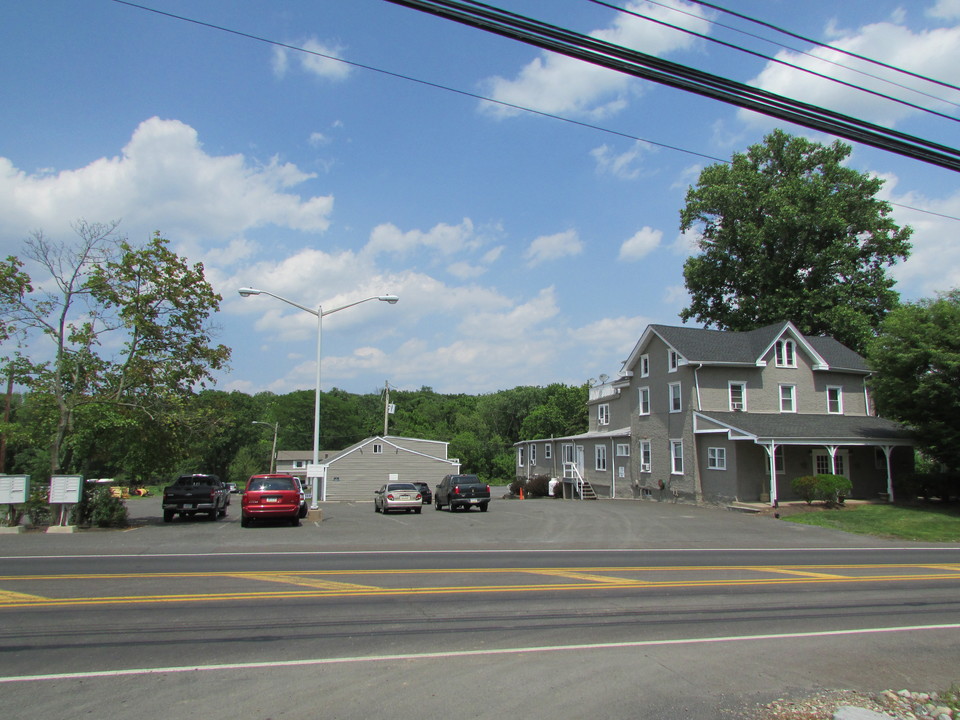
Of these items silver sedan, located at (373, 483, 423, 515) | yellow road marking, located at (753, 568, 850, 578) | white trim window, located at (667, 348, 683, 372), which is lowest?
yellow road marking, located at (753, 568, 850, 578)

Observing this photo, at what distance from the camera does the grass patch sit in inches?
894

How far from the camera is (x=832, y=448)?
30.3 meters

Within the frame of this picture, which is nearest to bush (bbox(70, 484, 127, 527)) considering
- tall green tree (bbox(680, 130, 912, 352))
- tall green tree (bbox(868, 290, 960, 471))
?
tall green tree (bbox(868, 290, 960, 471))

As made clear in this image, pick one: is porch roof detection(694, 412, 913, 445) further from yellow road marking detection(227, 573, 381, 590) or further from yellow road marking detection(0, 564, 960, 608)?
yellow road marking detection(227, 573, 381, 590)

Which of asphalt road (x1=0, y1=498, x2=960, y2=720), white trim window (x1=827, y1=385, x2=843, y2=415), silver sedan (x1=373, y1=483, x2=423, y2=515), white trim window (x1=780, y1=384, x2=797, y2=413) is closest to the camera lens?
asphalt road (x1=0, y1=498, x2=960, y2=720)

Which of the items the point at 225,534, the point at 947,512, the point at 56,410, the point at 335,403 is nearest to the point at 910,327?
the point at 947,512

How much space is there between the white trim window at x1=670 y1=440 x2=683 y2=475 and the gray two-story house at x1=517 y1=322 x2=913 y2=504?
0.05 m

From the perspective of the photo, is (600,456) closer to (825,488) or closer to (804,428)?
(804,428)

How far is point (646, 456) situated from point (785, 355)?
30.4ft

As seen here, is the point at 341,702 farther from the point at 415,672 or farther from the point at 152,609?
the point at 152,609

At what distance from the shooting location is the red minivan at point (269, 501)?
21797 mm

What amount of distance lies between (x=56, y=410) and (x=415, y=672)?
796 inches

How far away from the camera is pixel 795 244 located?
48.5m

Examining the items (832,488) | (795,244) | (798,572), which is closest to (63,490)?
(798,572)
